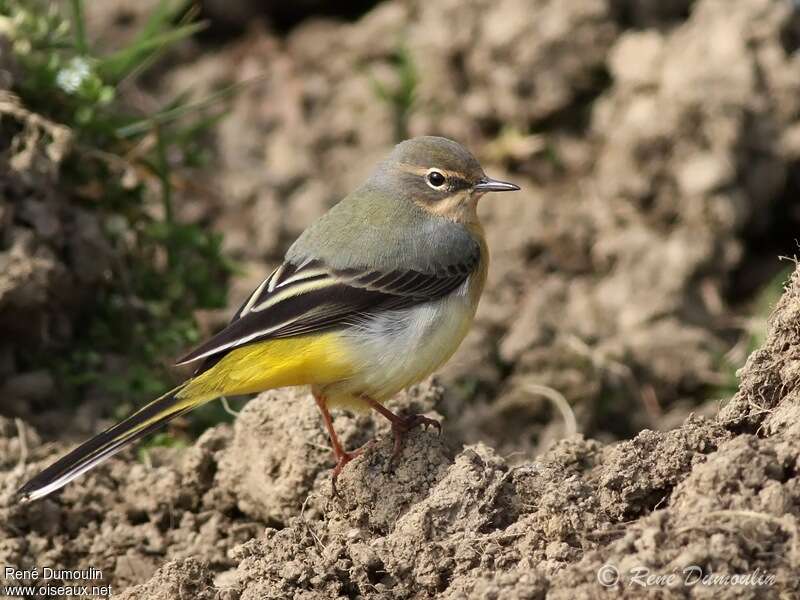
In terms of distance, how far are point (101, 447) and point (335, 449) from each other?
1.11 metres

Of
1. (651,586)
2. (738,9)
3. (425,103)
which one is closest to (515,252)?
(425,103)

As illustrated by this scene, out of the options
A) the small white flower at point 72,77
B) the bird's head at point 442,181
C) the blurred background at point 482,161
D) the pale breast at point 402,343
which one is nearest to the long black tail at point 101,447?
the pale breast at point 402,343

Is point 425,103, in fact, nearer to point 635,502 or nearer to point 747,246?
point 747,246

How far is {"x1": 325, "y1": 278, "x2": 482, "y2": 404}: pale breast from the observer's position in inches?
230

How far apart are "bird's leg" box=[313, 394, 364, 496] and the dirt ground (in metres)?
0.09

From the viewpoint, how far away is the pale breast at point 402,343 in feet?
19.2

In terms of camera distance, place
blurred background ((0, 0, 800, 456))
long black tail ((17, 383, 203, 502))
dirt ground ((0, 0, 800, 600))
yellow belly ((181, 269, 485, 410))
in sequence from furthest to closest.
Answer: blurred background ((0, 0, 800, 456))
yellow belly ((181, 269, 485, 410))
long black tail ((17, 383, 203, 502))
dirt ground ((0, 0, 800, 600))

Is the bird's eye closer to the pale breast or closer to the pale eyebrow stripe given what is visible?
the pale eyebrow stripe

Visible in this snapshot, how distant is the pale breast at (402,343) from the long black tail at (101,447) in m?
0.78

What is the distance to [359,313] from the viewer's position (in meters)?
6.07

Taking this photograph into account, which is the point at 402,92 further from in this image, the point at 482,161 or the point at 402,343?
the point at 402,343

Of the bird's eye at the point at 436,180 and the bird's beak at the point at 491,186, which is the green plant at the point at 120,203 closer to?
the bird's eye at the point at 436,180

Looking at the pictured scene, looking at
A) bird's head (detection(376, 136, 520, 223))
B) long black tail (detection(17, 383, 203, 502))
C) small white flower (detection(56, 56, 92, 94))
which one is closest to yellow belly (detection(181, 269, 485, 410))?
long black tail (detection(17, 383, 203, 502))

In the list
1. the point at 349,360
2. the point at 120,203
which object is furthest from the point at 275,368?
the point at 120,203
